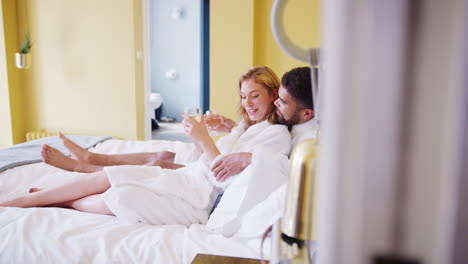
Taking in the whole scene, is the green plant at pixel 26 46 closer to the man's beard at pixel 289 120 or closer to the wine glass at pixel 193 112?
the wine glass at pixel 193 112

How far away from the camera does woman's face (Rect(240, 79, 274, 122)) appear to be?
1.80 m

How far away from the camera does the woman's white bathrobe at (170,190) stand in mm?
1257

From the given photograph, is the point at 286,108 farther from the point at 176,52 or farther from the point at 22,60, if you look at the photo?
the point at 176,52

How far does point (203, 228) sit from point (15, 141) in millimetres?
3830

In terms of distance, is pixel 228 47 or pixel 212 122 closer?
pixel 212 122

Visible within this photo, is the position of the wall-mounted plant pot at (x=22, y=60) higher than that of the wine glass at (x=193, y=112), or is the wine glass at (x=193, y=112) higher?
the wall-mounted plant pot at (x=22, y=60)

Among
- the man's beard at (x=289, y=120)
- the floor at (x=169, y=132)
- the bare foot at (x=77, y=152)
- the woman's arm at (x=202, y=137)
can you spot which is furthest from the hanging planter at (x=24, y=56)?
the man's beard at (x=289, y=120)

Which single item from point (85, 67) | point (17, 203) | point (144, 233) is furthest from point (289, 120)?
point (85, 67)

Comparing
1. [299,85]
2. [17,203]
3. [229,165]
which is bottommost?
[17,203]

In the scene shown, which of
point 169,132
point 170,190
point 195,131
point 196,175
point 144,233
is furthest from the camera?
point 169,132

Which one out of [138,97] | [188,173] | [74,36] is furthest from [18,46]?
[188,173]

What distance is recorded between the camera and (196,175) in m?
1.56

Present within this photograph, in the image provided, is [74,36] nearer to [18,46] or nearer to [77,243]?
[18,46]

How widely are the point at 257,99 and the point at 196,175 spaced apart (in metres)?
0.53
